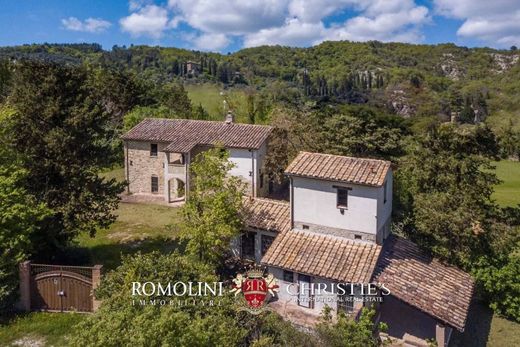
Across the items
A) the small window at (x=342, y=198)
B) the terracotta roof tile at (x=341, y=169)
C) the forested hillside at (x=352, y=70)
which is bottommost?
the small window at (x=342, y=198)

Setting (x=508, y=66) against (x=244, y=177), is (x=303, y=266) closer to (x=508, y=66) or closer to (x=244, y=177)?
(x=244, y=177)

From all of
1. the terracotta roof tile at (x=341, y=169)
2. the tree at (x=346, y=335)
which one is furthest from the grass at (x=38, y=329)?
the terracotta roof tile at (x=341, y=169)

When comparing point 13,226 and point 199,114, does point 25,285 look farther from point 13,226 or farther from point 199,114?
point 199,114

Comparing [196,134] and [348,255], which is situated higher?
[196,134]

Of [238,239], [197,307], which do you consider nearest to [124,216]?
[238,239]

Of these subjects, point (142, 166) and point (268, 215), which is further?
point (142, 166)

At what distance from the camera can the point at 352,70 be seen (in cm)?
11531

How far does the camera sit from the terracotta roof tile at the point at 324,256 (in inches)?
665

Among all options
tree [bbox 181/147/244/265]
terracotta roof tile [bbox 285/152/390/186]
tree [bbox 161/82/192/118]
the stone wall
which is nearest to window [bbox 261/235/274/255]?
tree [bbox 181/147/244/265]

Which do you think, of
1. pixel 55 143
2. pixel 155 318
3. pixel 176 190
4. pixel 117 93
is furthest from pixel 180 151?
pixel 117 93

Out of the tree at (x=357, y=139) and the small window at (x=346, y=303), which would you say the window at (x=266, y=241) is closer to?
the small window at (x=346, y=303)

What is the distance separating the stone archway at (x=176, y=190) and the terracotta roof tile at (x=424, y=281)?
1967cm

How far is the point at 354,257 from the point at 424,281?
3.04 metres

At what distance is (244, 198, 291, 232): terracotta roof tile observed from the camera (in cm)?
2025
